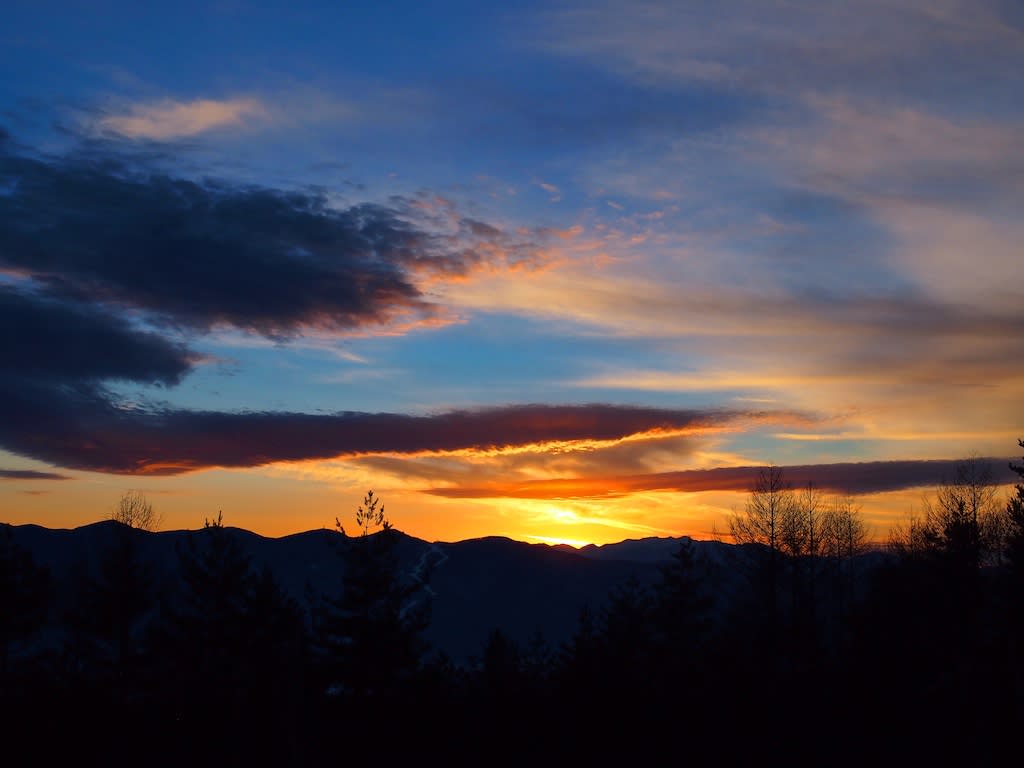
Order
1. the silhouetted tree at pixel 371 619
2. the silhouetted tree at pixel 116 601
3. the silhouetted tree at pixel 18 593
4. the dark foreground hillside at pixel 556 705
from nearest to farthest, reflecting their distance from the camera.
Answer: the dark foreground hillside at pixel 556 705, the silhouetted tree at pixel 371 619, the silhouetted tree at pixel 18 593, the silhouetted tree at pixel 116 601

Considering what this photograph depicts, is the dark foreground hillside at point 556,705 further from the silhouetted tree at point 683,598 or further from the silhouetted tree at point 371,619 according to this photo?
the silhouetted tree at point 683,598

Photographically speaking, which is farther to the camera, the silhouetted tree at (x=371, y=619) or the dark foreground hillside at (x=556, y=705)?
the silhouetted tree at (x=371, y=619)

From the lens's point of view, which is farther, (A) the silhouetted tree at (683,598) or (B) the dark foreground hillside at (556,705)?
(A) the silhouetted tree at (683,598)

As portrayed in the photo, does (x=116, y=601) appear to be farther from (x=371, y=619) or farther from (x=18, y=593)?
(x=371, y=619)

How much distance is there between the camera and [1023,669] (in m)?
18.2

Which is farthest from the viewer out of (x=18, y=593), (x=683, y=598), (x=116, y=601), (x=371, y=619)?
(x=683, y=598)

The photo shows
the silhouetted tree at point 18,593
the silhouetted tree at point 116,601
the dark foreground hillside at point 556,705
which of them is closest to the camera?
the dark foreground hillside at point 556,705

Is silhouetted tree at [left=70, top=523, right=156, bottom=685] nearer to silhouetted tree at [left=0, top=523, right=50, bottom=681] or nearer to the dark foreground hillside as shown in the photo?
silhouetted tree at [left=0, top=523, right=50, bottom=681]

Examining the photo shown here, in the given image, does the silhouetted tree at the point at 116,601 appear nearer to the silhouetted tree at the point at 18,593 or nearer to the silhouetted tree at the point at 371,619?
the silhouetted tree at the point at 18,593

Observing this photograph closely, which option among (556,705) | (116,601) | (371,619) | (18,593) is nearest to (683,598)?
(371,619)

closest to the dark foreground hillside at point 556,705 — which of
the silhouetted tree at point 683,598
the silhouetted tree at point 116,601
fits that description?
the silhouetted tree at point 683,598

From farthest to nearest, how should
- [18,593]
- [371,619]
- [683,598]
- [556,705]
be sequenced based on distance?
1. [683,598]
2. [18,593]
3. [371,619]
4. [556,705]

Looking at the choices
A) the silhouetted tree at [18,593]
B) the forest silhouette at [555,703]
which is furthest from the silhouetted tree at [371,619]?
the silhouetted tree at [18,593]

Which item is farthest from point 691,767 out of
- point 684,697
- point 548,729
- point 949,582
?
point 949,582
